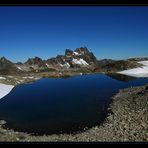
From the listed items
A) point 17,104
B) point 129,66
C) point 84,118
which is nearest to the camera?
point 84,118

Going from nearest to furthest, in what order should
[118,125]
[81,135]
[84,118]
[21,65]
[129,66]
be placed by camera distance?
[81,135] → [118,125] → [84,118] → [129,66] → [21,65]

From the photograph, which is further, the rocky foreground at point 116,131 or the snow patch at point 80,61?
the snow patch at point 80,61

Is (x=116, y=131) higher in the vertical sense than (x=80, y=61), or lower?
lower

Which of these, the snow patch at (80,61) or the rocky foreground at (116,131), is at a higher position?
the snow patch at (80,61)

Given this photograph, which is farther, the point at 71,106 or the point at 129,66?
the point at 129,66

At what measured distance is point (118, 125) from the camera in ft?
63.4

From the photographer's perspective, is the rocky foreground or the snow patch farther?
the snow patch

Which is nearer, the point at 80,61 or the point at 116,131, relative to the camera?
the point at 116,131

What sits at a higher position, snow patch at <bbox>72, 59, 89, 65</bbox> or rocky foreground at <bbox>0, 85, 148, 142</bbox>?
snow patch at <bbox>72, 59, 89, 65</bbox>
